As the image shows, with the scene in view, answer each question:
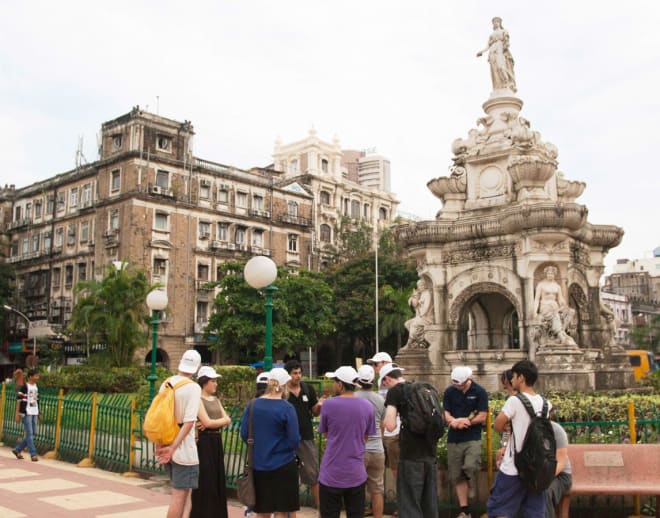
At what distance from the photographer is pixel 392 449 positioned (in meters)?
7.87

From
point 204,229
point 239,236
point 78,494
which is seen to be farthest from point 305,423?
point 239,236

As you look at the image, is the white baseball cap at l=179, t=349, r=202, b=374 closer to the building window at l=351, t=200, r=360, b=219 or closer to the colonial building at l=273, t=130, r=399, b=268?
the colonial building at l=273, t=130, r=399, b=268

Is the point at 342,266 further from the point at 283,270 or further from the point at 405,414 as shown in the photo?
the point at 405,414

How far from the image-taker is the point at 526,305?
1427cm

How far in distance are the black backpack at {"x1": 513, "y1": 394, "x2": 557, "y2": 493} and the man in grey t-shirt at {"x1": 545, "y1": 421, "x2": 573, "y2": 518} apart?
291mm

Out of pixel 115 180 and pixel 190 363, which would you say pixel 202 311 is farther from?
pixel 190 363

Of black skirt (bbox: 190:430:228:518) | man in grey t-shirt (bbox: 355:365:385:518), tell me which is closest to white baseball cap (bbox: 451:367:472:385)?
man in grey t-shirt (bbox: 355:365:385:518)

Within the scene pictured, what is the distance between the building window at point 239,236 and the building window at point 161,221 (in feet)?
19.5

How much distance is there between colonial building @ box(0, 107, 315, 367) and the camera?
4528cm

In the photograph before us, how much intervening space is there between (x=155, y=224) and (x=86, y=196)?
7066 millimetres

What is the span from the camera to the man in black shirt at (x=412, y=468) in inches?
255

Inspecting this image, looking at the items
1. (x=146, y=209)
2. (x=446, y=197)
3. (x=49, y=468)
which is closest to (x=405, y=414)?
(x=49, y=468)

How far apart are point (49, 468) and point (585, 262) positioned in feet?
38.9

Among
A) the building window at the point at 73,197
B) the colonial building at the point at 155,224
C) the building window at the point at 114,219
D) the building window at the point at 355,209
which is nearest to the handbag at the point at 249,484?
the colonial building at the point at 155,224
